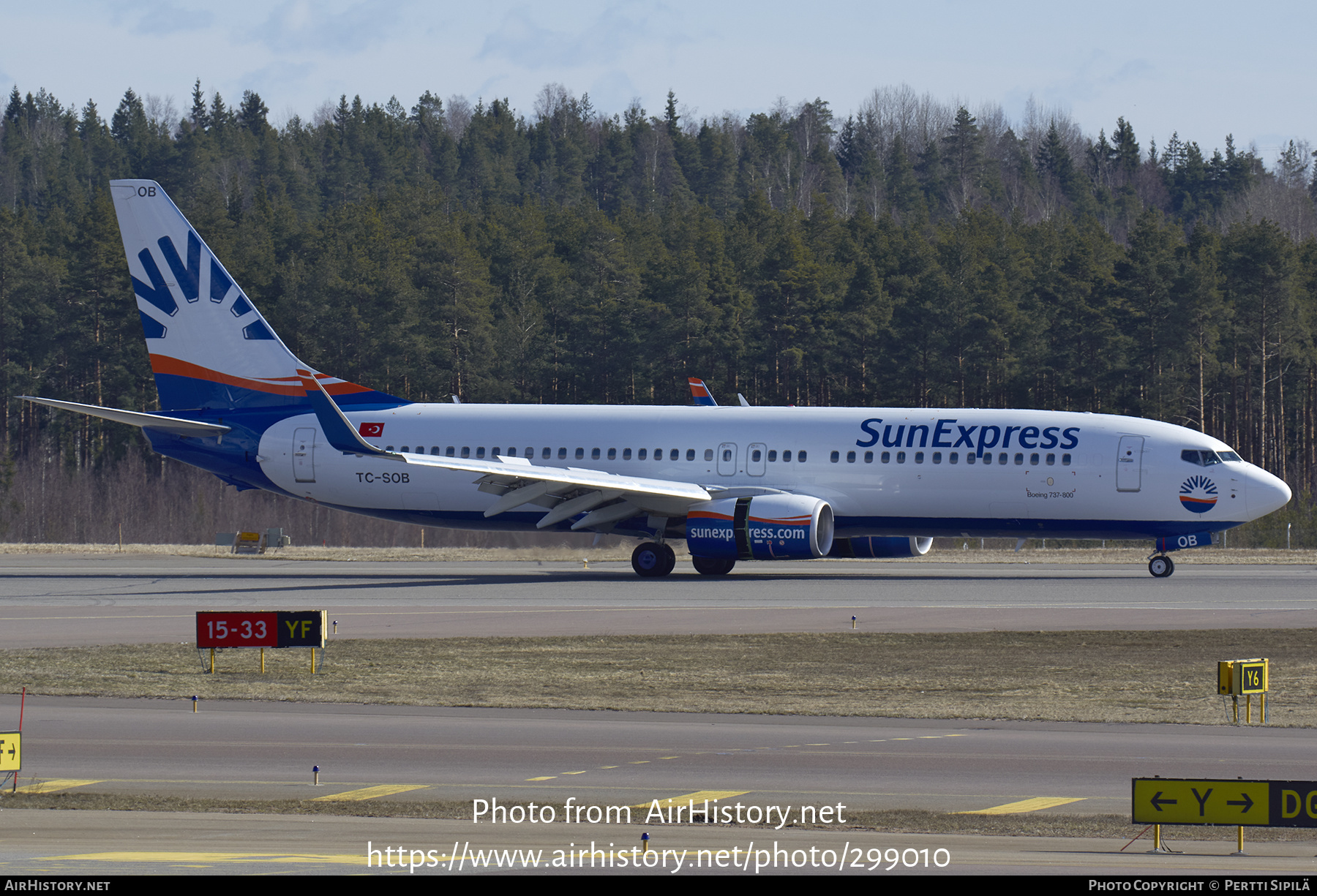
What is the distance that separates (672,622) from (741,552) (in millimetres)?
8985

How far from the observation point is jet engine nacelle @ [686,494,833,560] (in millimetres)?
35125

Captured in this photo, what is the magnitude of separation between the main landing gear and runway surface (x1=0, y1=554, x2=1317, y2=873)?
6933 millimetres

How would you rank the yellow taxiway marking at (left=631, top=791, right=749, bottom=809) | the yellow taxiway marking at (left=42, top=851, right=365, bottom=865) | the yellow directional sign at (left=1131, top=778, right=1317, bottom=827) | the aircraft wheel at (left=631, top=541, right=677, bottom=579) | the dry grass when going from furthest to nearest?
the aircraft wheel at (left=631, top=541, right=677, bottom=579), the dry grass, the yellow taxiway marking at (left=631, top=791, right=749, bottom=809), the yellow directional sign at (left=1131, top=778, right=1317, bottom=827), the yellow taxiway marking at (left=42, top=851, right=365, bottom=865)

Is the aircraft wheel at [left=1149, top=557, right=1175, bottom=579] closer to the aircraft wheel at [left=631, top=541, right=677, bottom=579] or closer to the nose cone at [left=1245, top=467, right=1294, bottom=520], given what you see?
the nose cone at [left=1245, top=467, right=1294, bottom=520]

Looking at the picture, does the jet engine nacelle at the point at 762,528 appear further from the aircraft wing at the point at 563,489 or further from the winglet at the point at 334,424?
the winglet at the point at 334,424

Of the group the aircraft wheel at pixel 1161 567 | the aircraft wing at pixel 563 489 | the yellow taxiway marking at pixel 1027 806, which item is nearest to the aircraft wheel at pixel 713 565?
the aircraft wing at pixel 563 489

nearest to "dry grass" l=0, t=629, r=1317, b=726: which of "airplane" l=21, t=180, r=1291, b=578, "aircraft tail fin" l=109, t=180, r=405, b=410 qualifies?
"airplane" l=21, t=180, r=1291, b=578

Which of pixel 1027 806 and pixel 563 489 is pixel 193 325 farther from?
pixel 1027 806

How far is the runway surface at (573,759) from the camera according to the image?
10516mm

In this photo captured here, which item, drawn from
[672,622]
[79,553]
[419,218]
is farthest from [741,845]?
[419,218]

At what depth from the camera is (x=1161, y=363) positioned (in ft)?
238

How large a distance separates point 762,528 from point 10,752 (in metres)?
24.0

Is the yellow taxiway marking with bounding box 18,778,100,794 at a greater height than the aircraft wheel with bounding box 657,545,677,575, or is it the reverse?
the aircraft wheel with bounding box 657,545,677,575

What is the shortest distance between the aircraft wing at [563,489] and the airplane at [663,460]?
61 millimetres
